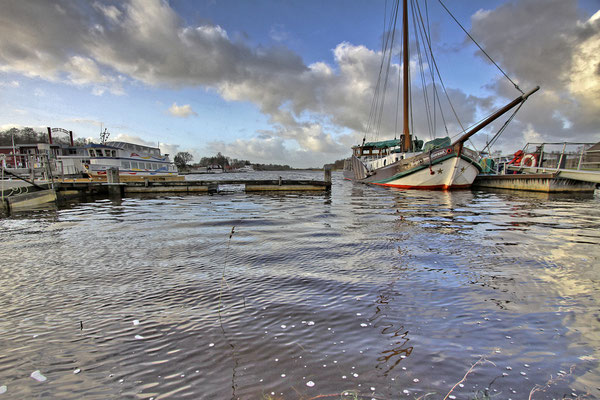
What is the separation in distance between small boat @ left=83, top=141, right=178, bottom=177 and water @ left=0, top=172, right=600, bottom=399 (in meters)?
27.0

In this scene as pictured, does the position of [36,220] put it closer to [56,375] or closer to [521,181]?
[56,375]

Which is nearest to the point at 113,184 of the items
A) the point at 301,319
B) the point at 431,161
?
the point at 301,319

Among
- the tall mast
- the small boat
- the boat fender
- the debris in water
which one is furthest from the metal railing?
the small boat

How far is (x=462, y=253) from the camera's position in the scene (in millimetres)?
5066

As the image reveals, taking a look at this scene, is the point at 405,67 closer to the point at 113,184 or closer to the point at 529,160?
the point at 529,160

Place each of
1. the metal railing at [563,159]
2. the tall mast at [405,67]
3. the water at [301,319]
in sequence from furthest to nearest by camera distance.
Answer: the tall mast at [405,67], the metal railing at [563,159], the water at [301,319]

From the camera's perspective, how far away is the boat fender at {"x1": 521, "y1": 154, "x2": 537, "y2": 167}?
66.9 ft

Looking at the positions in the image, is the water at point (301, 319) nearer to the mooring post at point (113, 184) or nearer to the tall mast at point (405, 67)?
the mooring post at point (113, 184)

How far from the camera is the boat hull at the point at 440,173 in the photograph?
67.0 ft

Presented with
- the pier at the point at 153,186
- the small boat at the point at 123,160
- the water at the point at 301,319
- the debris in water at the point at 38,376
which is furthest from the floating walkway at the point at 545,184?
the small boat at the point at 123,160

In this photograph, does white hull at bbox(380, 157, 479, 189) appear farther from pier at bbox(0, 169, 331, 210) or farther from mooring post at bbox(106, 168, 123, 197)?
mooring post at bbox(106, 168, 123, 197)

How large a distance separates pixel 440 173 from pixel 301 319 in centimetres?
2134

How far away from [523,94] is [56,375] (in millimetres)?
24652

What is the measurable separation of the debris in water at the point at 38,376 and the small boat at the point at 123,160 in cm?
2892
